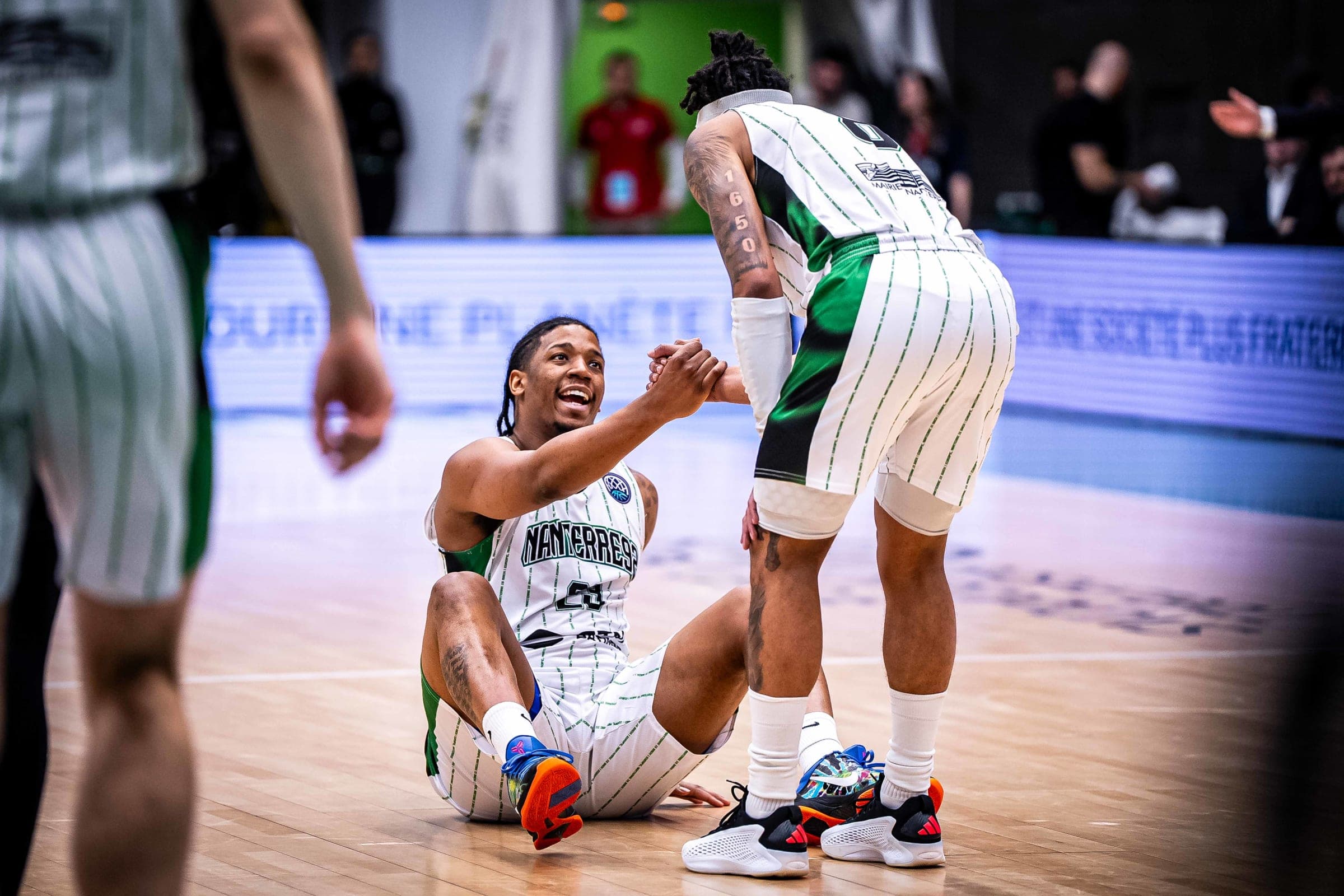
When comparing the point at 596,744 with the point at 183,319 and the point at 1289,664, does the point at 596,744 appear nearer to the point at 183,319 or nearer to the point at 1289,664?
the point at 183,319

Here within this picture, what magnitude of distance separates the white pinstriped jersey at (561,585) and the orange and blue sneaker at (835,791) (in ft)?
1.64

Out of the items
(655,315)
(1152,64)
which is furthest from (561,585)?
(1152,64)

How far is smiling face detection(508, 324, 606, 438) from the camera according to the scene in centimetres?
414

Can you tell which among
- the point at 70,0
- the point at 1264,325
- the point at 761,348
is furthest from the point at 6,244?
the point at 1264,325

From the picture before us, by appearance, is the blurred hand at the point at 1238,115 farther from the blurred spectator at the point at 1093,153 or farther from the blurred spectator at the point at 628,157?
the blurred spectator at the point at 628,157

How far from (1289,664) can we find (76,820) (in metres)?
4.69

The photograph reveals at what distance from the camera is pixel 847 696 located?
536 centimetres

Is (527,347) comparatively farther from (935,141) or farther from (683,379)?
(935,141)

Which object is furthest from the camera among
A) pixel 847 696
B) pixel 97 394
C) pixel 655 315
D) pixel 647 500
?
pixel 655 315

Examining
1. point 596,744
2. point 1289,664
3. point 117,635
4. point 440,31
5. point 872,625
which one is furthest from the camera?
point 440,31

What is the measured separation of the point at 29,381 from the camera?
1.92 metres

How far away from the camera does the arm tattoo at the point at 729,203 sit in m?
3.64

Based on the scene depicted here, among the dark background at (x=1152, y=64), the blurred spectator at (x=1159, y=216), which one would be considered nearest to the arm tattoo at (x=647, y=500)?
the blurred spectator at (x=1159, y=216)

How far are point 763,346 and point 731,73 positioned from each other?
2.25 feet
